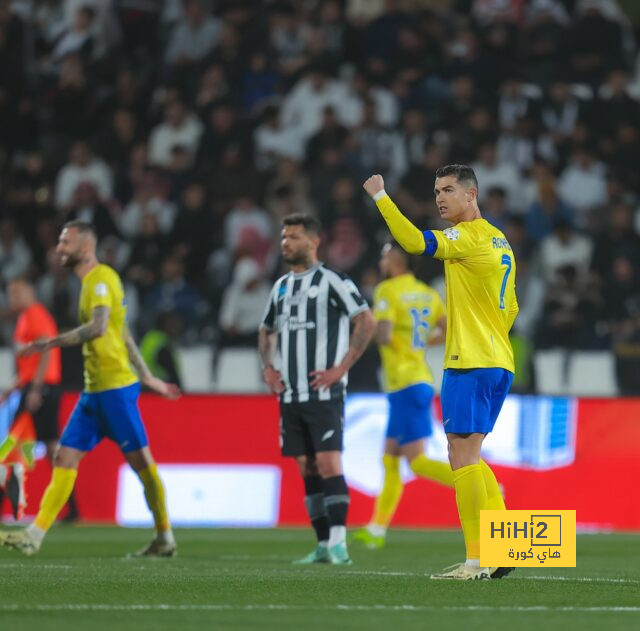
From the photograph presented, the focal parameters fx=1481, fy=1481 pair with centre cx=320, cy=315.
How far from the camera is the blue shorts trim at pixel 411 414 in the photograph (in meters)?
11.8

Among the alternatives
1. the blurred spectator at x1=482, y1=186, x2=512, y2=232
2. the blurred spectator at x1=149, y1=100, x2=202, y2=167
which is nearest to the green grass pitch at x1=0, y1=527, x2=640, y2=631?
the blurred spectator at x1=482, y1=186, x2=512, y2=232

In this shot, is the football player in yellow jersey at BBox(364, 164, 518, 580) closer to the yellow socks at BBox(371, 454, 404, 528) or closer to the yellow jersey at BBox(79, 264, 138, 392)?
the yellow jersey at BBox(79, 264, 138, 392)

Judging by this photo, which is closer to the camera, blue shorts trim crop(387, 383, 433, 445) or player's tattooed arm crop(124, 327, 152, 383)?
player's tattooed arm crop(124, 327, 152, 383)

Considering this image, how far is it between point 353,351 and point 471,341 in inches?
74.4

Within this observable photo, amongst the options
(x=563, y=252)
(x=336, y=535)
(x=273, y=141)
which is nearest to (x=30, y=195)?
(x=273, y=141)

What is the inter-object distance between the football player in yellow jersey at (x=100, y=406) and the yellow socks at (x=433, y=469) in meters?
2.41

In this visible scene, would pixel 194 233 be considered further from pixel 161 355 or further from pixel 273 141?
pixel 161 355

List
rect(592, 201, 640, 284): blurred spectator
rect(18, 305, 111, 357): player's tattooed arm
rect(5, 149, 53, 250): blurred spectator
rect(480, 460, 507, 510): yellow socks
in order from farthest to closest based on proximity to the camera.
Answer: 1. rect(5, 149, 53, 250): blurred spectator
2. rect(592, 201, 640, 284): blurred spectator
3. rect(18, 305, 111, 357): player's tattooed arm
4. rect(480, 460, 507, 510): yellow socks

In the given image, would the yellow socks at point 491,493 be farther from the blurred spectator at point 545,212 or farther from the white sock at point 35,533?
the blurred spectator at point 545,212

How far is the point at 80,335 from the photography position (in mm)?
9734

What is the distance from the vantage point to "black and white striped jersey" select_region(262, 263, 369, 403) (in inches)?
383

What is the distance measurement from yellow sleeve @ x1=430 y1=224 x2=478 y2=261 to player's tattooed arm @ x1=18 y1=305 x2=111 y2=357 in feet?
9.57

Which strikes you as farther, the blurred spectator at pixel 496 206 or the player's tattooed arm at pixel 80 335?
the blurred spectator at pixel 496 206

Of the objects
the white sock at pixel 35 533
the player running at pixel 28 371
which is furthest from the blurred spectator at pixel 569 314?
the white sock at pixel 35 533
